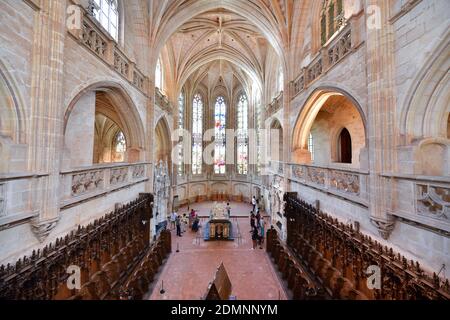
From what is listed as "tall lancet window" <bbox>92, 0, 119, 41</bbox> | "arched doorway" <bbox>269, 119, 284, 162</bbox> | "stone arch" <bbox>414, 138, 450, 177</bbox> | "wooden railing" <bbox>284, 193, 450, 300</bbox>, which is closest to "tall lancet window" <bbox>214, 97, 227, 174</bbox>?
"arched doorway" <bbox>269, 119, 284, 162</bbox>

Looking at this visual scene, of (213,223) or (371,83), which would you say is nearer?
(371,83)

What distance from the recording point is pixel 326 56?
22.5 feet

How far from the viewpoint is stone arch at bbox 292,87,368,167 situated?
816cm

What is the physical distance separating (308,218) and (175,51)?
15.4 metres

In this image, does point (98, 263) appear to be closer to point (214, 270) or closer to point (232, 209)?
point (214, 270)

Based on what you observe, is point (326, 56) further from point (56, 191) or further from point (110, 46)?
point (56, 191)

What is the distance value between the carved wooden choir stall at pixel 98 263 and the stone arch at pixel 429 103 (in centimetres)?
724

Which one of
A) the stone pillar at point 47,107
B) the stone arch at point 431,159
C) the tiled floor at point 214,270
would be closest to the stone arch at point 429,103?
the stone arch at point 431,159

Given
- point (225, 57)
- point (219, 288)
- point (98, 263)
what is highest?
point (225, 57)

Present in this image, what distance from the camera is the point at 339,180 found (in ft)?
19.9

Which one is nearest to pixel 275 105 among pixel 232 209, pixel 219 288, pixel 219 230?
pixel 219 230

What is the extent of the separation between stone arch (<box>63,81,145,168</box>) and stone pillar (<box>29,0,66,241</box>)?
56 centimetres

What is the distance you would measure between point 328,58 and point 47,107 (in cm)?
779
